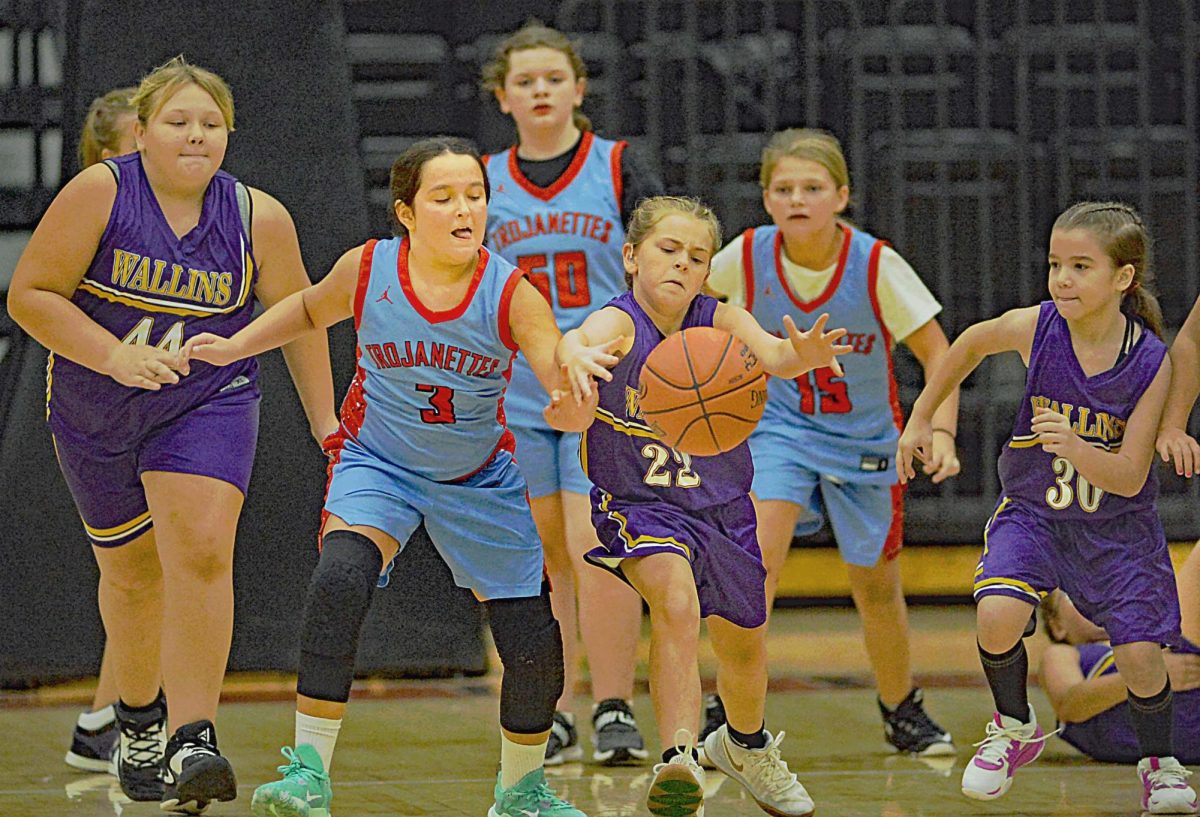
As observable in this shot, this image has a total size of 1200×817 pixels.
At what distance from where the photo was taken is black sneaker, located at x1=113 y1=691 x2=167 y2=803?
15.0 feet

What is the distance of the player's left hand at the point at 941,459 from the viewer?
4695mm

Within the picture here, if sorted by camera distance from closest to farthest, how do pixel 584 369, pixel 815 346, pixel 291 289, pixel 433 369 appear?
pixel 584 369, pixel 815 346, pixel 433 369, pixel 291 289

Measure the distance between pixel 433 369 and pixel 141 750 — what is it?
1335mm

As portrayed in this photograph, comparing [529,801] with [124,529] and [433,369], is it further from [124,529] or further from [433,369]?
[124,529]

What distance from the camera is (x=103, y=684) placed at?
5.31m

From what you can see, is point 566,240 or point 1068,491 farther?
point 566,240

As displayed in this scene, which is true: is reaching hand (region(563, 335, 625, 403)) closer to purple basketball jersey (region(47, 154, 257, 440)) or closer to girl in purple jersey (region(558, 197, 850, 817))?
girl in purple jersey (region(558, 197, 850, 817))

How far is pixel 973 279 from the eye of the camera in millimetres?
8812

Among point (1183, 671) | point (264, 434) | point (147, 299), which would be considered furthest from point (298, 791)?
point (264, 434)

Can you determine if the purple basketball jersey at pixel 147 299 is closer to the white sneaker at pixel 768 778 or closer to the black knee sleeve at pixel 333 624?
the black knee sleeve at pixel 333 624

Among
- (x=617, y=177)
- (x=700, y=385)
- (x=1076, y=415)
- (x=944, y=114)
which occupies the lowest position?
(x=1076, y=415)

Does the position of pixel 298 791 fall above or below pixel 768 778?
above

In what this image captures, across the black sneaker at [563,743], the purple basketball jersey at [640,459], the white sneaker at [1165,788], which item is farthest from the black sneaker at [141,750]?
the white sneaker at [1165,788]

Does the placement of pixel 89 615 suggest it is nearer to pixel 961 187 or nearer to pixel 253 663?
pixel 253 663
